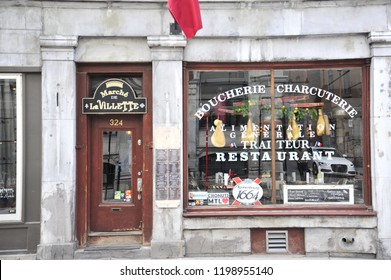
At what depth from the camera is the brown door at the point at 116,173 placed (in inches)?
311

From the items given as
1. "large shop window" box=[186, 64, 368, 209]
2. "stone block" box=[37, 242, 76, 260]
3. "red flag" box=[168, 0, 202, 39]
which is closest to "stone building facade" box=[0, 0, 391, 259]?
"stone block" box=[37, 242, 76, 260]

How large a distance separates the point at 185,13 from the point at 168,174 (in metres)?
3.08

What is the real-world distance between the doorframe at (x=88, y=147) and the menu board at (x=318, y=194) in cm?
293

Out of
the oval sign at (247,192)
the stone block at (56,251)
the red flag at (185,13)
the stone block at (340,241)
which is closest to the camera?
the red flag at (185,13)

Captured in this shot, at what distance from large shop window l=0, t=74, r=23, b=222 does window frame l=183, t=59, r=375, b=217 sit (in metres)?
3.35

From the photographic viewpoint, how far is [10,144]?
7727mm

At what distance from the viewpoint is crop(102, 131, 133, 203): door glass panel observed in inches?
314

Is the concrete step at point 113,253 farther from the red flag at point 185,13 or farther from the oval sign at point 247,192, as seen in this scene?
the red flag at point 185,13

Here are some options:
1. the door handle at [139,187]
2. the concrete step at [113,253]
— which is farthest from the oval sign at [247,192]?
the concrete step at [113,253]

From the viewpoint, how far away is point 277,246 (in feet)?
25.2

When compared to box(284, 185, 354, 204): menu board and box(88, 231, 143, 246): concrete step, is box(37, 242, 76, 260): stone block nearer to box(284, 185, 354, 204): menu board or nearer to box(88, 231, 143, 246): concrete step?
box(88, 231, 143, 246): concrete step

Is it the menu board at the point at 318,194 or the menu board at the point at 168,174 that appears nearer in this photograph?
the menu board at the point at 168,174

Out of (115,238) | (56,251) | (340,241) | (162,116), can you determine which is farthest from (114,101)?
(340,241)
